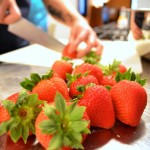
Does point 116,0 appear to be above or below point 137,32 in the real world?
above

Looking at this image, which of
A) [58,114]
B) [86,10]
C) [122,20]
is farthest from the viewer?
[86,10]

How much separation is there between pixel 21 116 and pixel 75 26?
0.82 metres

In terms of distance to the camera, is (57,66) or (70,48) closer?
(57,66)

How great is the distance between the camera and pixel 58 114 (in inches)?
14.3

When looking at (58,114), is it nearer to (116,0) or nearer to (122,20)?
(116,0)

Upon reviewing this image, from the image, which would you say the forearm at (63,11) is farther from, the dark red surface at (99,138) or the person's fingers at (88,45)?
the dark red surface at (99,138)

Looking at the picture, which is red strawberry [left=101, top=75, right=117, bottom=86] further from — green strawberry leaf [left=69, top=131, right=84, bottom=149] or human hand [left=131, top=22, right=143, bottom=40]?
human hand [left=131, top=22, right=143, bottom=40]

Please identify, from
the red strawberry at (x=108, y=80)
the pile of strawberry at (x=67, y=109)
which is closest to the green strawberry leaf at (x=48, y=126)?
the pile of strawberry at (x=67, y=109)

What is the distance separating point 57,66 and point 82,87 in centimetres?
24

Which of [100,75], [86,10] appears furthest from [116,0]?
[86,10]

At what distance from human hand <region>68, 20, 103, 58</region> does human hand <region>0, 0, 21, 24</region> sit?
0.68ft

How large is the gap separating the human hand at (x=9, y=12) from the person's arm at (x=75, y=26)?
0.69 feet

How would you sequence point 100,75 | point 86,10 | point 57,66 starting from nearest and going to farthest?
point 100,75 → point 57,66 → point 86,10

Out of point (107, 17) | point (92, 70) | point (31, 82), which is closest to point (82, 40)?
point (92, 70)
